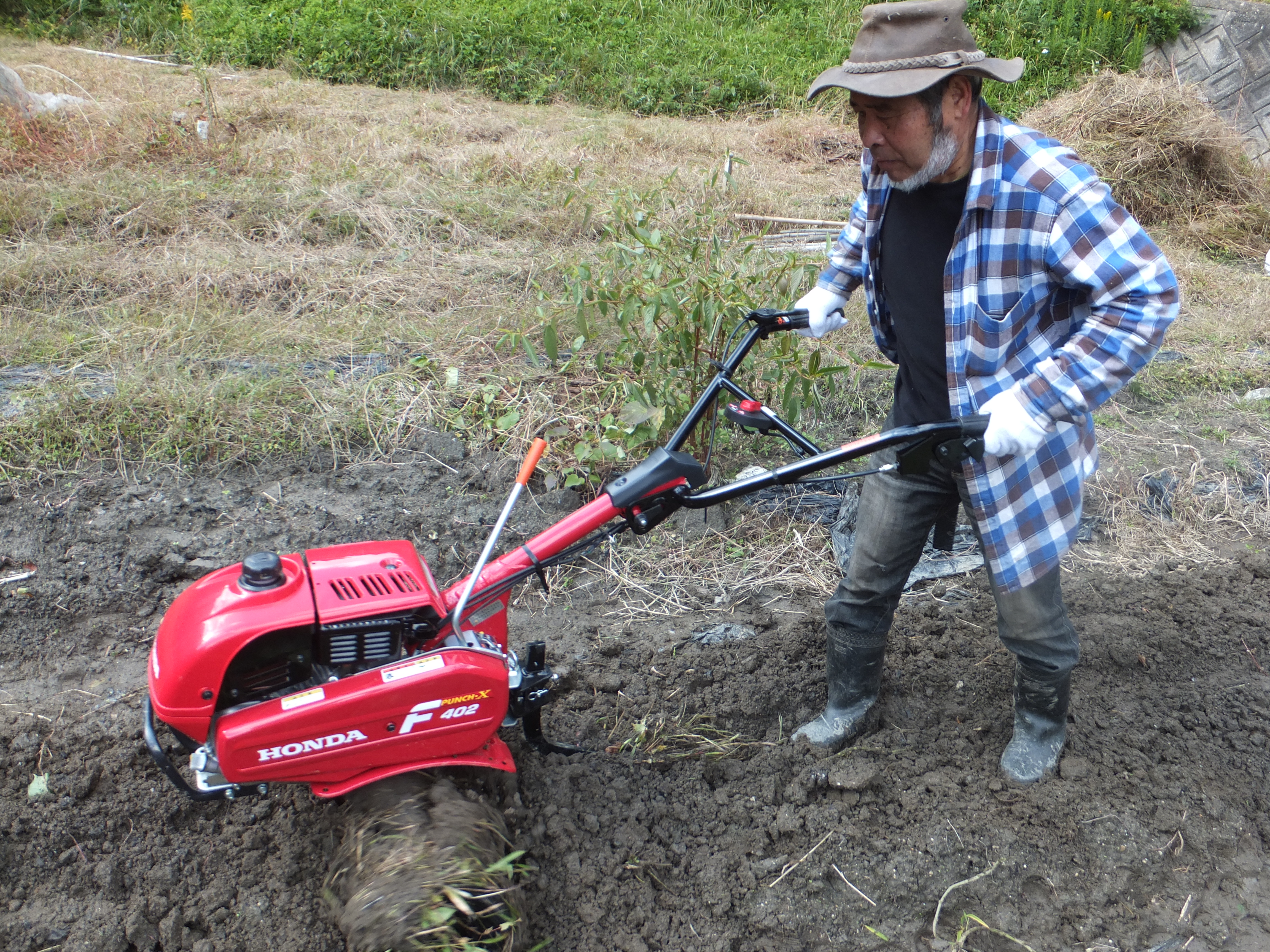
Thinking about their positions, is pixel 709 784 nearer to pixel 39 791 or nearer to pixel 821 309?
pixel 821 309

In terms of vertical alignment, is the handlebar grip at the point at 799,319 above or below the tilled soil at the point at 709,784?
above

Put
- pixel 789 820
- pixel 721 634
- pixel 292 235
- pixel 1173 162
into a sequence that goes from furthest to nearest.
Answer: pixel 1173 162 → pixel 292 235 → pixel 721 634 → pixel 789 820

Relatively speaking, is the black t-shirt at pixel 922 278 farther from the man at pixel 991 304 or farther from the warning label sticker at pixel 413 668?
the warning label sticker at pixel 413 668

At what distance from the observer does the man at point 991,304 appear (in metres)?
1.92

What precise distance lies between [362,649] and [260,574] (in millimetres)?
259

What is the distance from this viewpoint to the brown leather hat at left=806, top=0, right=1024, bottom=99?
6.26 feet

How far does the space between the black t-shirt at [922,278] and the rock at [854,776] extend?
0.96 meters

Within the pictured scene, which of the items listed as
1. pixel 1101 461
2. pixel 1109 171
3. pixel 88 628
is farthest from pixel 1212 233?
pixel 88 628

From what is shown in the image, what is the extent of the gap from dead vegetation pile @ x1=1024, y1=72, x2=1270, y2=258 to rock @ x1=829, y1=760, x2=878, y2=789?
617 centimetres

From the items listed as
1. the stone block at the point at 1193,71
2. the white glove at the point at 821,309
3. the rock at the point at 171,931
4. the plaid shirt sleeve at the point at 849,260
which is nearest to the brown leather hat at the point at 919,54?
the plaid shirt sleeve at the point at 849,260

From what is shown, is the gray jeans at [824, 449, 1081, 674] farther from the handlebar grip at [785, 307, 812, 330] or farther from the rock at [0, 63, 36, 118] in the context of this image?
the rock at [0, 63, 36, 118]

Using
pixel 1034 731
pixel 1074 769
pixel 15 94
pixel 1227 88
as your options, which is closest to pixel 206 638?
pixel 1034 731

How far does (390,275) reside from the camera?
4895 millimetres

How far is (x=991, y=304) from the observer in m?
2.06
